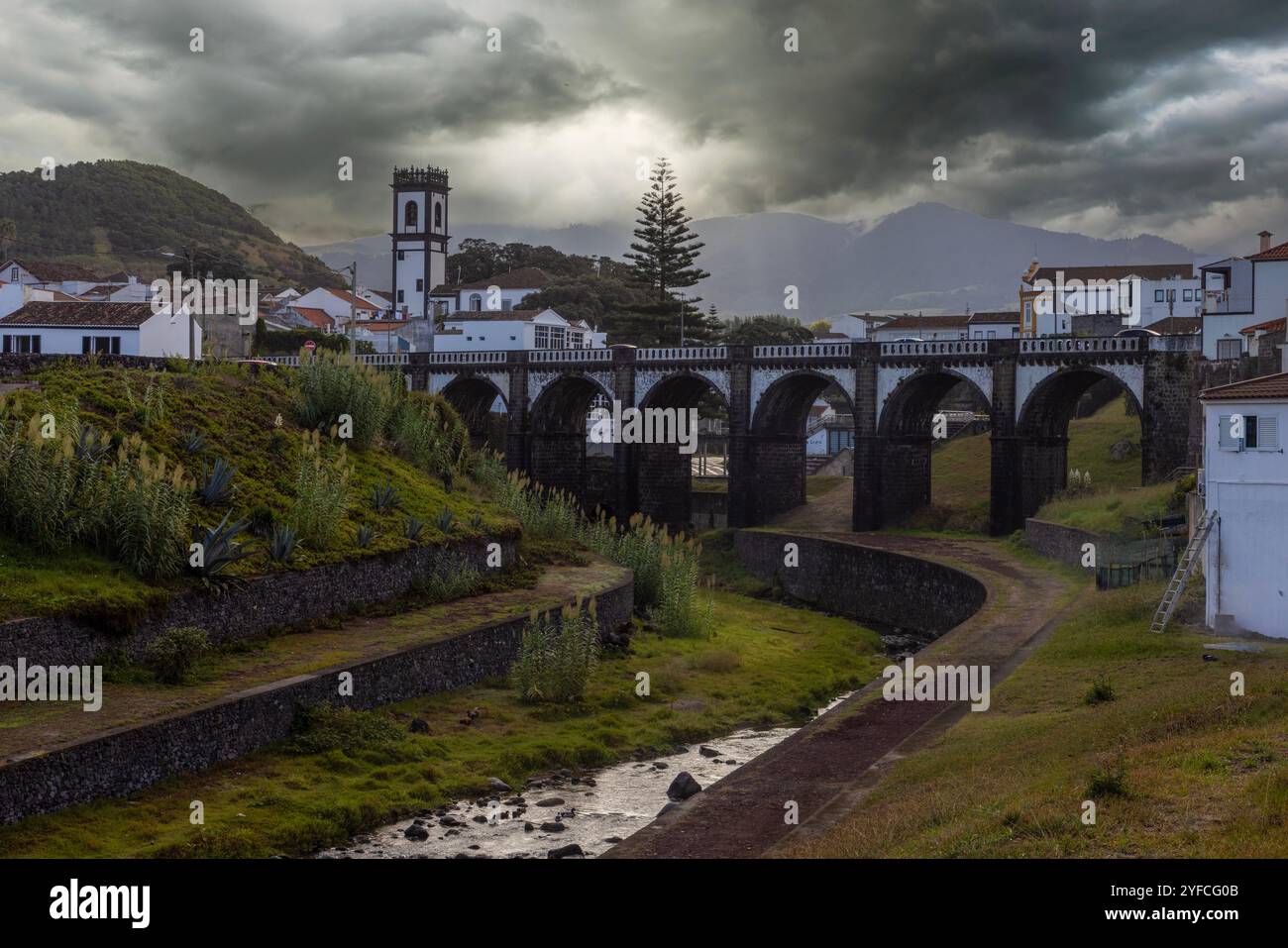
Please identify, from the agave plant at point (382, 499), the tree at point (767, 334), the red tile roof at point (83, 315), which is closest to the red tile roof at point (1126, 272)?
the tree at point (767, 334)

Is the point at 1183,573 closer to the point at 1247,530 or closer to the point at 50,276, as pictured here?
the point at 1247,530

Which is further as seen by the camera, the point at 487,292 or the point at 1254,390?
the point at 487,292

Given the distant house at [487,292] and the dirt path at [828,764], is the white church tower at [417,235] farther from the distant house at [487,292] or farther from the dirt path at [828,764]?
the dirt path at [828,764]

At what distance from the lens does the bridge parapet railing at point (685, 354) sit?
64.2m

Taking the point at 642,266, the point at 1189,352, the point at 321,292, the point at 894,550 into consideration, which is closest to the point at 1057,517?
the point at 894,550

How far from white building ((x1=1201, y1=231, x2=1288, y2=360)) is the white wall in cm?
2417

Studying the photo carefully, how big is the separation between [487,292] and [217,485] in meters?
86.8

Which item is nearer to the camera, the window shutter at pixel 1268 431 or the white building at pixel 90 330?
the window shutter at pixel 1268 431

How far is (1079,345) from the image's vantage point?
52438 millimetres

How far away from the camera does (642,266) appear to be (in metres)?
93.4

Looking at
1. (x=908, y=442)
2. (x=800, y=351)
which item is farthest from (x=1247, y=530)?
(x=800, y=351)

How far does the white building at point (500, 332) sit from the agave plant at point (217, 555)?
184 ft

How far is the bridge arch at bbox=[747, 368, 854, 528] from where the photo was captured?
62438 mm
